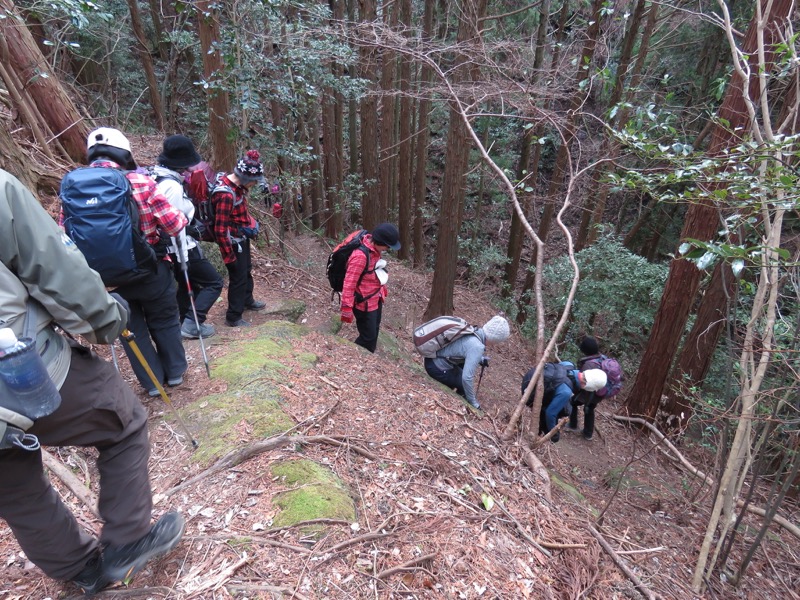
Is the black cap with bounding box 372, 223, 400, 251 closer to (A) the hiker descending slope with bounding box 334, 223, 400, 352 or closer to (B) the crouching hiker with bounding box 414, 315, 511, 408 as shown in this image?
(A) the hiker descending slope with bounding box 334, 223, 400, 352

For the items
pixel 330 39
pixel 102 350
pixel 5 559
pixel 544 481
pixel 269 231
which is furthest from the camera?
pixel 269 231

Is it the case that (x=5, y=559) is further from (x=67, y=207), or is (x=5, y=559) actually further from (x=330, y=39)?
(x=330, y=39)

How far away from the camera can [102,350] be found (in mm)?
4973

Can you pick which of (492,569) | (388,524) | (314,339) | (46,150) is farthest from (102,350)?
(492,569)

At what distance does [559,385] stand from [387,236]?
2.89m

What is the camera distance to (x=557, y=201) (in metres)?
9.52

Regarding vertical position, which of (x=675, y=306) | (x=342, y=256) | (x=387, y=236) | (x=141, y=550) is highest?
(x=387, y=236)

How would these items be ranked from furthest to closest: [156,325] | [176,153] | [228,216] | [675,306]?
[675,306], [228,216], [176,153], [156,325]

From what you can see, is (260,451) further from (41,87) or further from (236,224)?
(41,87)

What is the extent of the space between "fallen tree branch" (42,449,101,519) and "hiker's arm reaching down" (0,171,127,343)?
1437 mm

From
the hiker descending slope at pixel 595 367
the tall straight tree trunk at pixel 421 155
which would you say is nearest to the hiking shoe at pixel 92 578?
the hiker descending slope at pixel 595 367

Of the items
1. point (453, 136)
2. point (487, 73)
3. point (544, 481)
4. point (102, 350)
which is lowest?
point (544, 481)

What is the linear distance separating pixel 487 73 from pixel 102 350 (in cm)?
662

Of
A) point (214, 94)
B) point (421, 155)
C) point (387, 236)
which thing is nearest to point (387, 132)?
point (421, 155)
